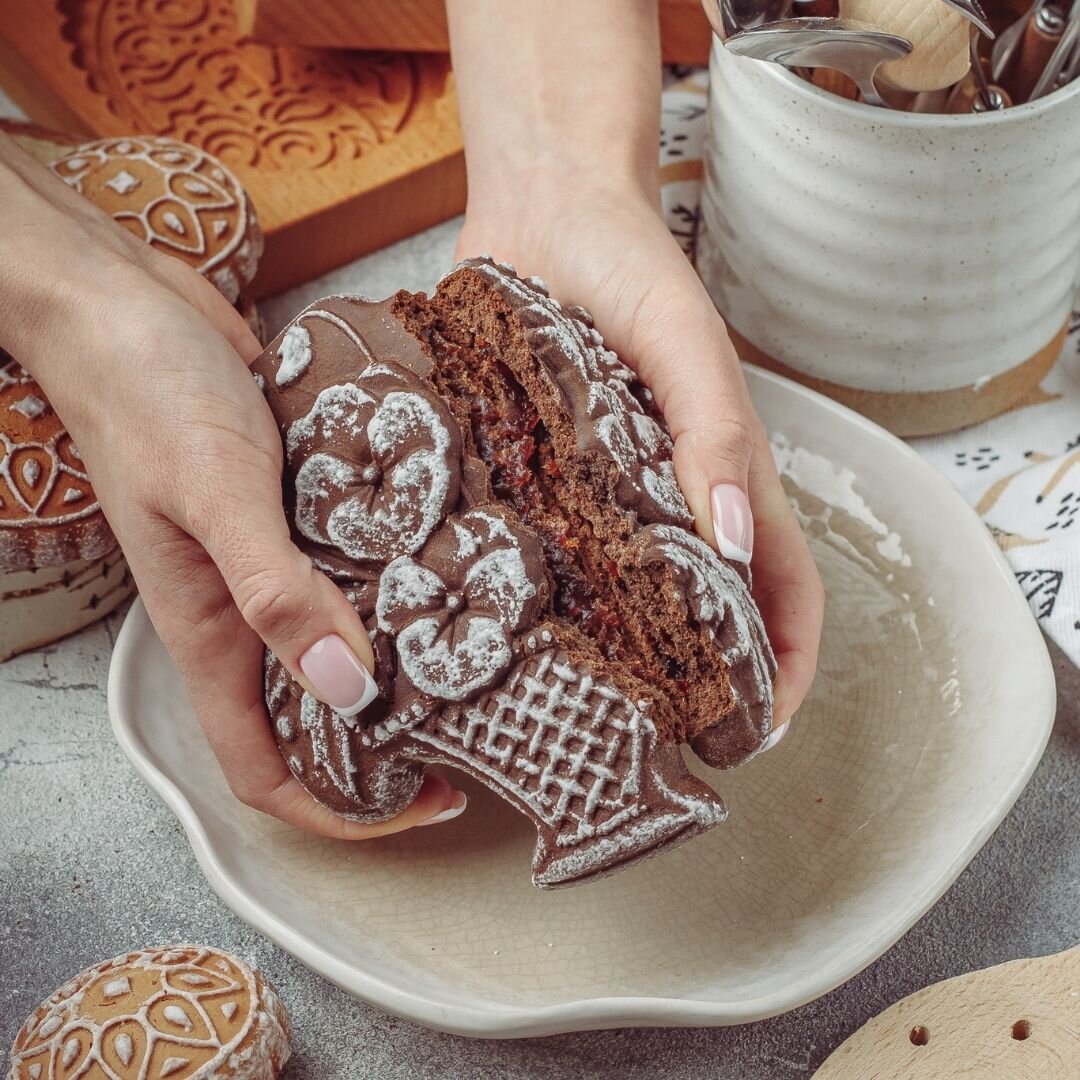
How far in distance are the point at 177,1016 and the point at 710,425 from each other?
0.99m

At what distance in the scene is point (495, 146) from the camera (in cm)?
225

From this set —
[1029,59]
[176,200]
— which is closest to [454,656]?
[176,200]

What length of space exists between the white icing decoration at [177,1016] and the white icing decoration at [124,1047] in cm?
5

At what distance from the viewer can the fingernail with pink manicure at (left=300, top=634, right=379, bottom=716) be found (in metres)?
1.56

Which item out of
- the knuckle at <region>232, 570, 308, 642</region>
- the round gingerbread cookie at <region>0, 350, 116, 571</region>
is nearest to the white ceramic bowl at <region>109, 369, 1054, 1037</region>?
the round gingerbread cookie at <region>0, 350, 116, 571</region>

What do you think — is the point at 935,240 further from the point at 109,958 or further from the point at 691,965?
the point at 109,958

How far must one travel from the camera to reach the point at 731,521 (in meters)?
1.64

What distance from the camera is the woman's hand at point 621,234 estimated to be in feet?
5.72

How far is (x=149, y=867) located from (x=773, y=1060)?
0.94m

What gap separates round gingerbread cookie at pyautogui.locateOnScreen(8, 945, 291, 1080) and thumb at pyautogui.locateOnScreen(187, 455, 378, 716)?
0.41 m

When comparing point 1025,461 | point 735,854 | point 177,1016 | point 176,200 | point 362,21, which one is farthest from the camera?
point 362,21

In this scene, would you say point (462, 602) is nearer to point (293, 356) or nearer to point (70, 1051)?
point (293, 356)

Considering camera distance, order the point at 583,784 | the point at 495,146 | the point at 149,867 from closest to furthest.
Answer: the point at 583,784, the point at 149,867, the point at 495,146

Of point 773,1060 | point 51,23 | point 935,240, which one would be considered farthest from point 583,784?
point 51,23
